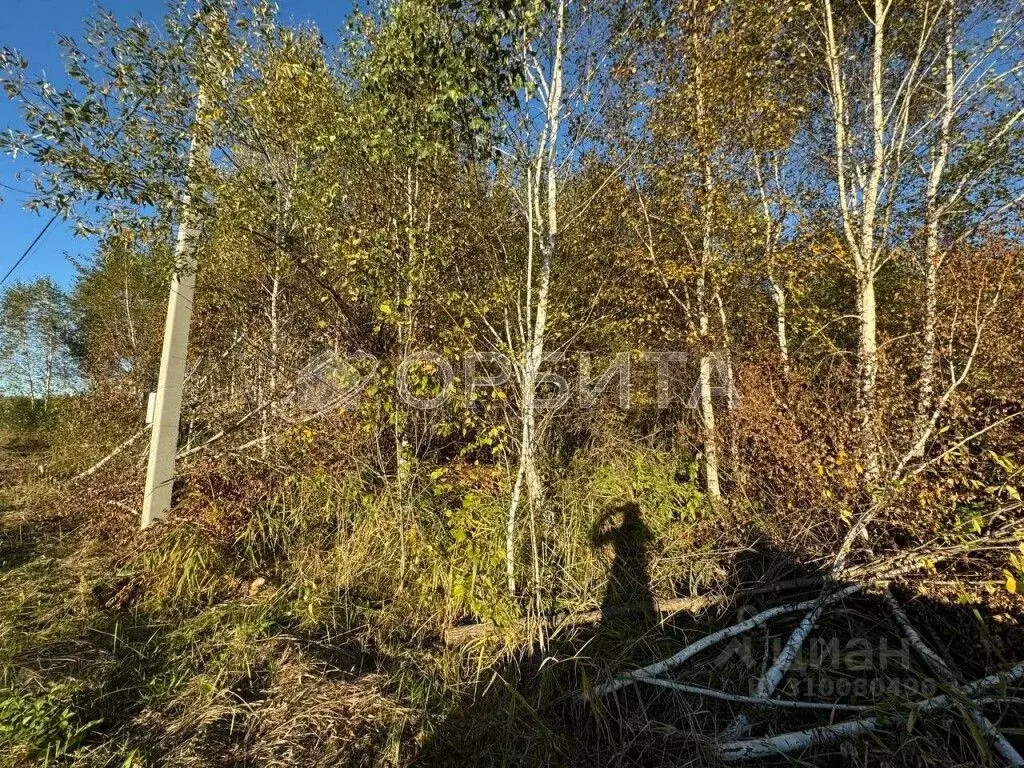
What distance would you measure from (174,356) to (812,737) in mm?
5154

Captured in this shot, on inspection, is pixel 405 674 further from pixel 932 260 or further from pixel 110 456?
pixel 932 260

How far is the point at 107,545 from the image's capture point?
397 centimetres

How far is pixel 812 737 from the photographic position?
216 centimetres

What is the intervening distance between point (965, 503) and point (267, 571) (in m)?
5.22

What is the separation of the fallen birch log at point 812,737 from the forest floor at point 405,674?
4cm

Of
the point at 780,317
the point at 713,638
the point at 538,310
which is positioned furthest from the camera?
the point at 780,317

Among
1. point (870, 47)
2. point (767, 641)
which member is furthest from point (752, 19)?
point (767, 641)

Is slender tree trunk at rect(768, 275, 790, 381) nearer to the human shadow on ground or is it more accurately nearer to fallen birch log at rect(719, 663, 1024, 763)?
the human shadow on ground

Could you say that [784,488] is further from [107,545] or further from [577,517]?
[107,545]

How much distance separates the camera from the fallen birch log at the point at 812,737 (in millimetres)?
2139

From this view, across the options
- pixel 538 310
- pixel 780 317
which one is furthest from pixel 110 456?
pixel 780 317

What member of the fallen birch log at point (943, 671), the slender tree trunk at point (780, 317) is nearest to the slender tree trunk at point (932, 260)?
the slender tree trunk at point (780, 317)

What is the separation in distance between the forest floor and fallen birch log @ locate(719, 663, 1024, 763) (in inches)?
1.7

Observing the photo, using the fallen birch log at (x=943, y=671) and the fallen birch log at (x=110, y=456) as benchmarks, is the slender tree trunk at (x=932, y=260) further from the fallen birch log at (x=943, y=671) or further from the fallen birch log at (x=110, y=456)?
the fallen birch log at (x=110, y=456)
